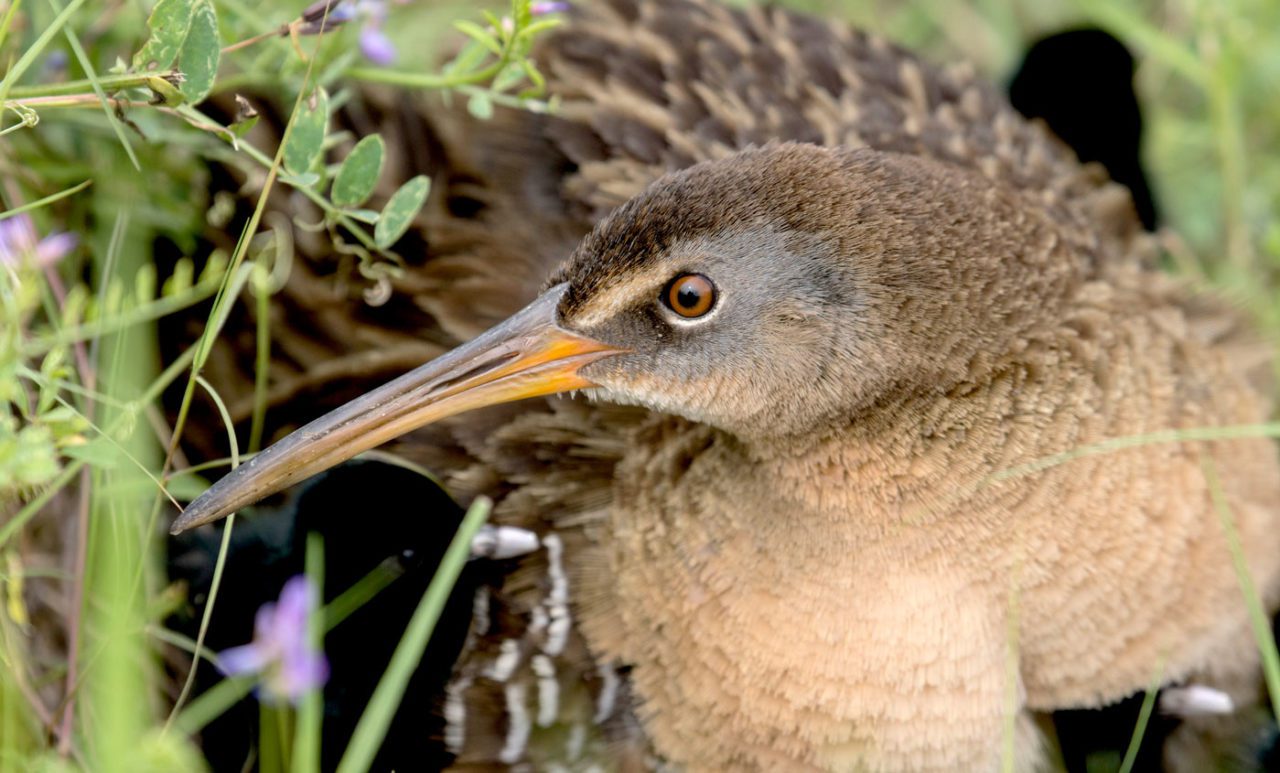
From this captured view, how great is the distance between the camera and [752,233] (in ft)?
7.72

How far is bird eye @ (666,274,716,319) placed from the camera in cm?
237

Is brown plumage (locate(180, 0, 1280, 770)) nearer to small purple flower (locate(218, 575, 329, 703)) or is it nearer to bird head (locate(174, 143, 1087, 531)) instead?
bird head (locate(174, 143, 1087, 531))

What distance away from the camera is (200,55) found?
2.40 meters

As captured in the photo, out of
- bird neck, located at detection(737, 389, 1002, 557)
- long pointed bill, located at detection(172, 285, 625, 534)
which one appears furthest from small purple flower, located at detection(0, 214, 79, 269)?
bird neck, located at detection(737, 389, 1002, 557)

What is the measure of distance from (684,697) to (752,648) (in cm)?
16

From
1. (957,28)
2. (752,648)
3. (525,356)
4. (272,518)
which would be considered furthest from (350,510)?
(957,28)

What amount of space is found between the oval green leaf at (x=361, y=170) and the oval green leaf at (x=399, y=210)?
0.16 feet

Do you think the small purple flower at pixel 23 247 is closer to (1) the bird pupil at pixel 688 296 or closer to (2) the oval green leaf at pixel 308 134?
(2) the oval green leaf at pixel 308 134

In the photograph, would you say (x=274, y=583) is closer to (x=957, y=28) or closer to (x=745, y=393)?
(x=745, y=393)

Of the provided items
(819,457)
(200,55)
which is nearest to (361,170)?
(200,55)

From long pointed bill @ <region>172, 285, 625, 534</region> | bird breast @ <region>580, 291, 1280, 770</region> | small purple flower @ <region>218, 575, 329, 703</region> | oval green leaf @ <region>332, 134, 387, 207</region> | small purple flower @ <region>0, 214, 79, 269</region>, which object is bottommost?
small purple flower @ <region>218, 575, 329, 703</region>

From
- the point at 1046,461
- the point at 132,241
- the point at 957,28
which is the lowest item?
the point at 1046,461

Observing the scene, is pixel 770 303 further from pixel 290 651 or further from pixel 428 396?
pixel 290 651

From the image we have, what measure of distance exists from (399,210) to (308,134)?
0.63 ft
